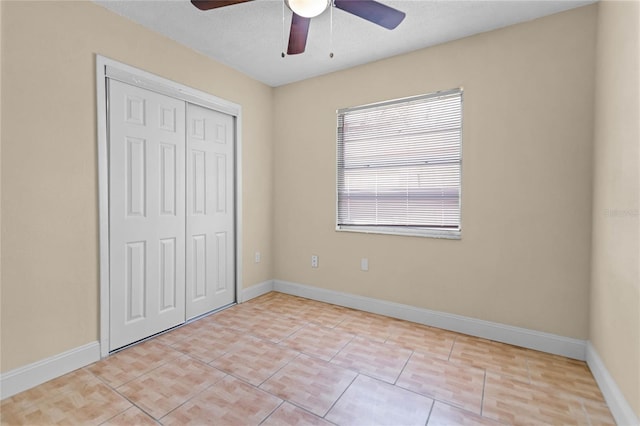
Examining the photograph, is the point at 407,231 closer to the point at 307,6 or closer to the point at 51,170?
the point at 307,6

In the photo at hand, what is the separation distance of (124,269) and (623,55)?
3.60 meters

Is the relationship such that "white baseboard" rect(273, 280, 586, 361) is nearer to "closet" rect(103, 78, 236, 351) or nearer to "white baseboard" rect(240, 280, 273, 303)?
"white baseboard" rect(240, 280, 273, 303)

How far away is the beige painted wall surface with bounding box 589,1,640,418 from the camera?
1.49 metres

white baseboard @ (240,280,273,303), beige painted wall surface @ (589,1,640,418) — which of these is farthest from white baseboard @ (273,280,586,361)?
white baseboard @ (240,280,273,303)

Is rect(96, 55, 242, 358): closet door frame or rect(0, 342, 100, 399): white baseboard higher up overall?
rect(96, 55, 242, 358): closet door frame

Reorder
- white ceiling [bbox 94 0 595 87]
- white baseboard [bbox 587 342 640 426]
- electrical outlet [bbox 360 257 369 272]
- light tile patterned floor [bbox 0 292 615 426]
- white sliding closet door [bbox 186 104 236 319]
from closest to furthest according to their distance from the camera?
white baseboard [bbox 587 342 640 426]
light tile patterned floor [bbox 0 292 615 426]
white ceiling [bbox 94 0 595 87]
white sliding closet door [bbox 186 104 236 319]
electrical outlet [bbox 360 257 369 272]

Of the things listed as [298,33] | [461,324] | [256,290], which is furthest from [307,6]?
[256,290]

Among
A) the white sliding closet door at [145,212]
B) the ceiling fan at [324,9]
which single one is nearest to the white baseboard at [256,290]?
the white sliding closet door at [145,212]

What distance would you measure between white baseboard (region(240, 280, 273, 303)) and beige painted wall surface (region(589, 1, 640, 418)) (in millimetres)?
3105

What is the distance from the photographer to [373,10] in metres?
1.81

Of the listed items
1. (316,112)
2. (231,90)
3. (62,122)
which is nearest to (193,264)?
(62,122)

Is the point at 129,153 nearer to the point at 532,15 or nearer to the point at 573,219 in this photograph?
the point at 532,15

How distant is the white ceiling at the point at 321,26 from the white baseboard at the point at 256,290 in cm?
252

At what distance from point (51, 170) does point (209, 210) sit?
132 cm
